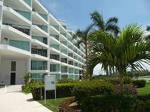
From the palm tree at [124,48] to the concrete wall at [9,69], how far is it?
42643 mm

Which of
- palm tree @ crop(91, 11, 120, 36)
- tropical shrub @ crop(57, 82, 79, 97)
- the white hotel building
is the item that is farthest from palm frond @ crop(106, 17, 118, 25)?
tropical shrub @ crop(57, 82, 79, 97)

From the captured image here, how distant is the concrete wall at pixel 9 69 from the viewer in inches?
2111

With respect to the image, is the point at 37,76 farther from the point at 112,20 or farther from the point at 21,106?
the point at 21,106

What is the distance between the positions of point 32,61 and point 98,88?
4271cm

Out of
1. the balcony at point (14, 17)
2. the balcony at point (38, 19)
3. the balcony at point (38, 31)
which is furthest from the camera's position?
the balcony at point (38, 19)

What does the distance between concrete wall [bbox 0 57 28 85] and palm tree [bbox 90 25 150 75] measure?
140 feet

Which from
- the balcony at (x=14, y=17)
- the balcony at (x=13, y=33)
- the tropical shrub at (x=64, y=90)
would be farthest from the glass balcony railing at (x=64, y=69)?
the tropical shrub at (x=64, y=90)

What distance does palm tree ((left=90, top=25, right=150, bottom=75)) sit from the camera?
490 inches

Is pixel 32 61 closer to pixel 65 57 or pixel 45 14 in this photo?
pixel 45 14

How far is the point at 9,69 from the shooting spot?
2142 inches

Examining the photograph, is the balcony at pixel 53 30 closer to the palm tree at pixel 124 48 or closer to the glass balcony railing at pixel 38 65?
the glass balcony railing at pixel 38 65

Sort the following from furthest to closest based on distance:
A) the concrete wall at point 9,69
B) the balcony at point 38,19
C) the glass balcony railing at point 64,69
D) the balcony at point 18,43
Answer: the glass balcony railing at point 64,69
the balcony at point 38,19
the concrete wall at point 9,69
the balcony at point 18,43

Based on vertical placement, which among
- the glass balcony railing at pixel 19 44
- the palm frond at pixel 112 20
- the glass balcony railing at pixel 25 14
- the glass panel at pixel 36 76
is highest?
the glass balcony railing at pixel 25 14

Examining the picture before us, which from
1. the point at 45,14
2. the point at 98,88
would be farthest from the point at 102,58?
the point at 45,14
